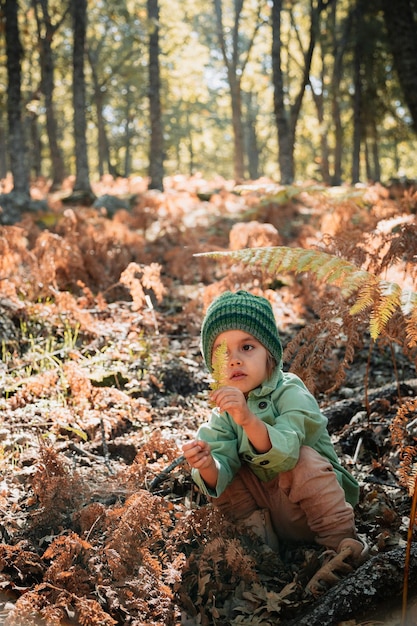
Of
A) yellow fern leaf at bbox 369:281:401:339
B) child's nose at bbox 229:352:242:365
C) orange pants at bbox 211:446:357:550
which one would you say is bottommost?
orange pants at bbox 211:446:357:550

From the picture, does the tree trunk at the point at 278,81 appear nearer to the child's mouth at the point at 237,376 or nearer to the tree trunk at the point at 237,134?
the tree trunk at the point at 237,134

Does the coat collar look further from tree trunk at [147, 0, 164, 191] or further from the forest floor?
tree trunk at [147, 0, 164, 191]

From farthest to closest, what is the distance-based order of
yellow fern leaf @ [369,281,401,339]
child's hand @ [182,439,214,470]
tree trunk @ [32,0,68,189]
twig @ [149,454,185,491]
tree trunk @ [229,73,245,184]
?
1. tree trunk @ [229,73,245,184]
2. tree trunk @ [32,0,68,189]
3. twig @ [149,454,185,491]
4. child's hand @ [182,439,214,470]
5. yellow fern leaf @ [369,281,401,339]

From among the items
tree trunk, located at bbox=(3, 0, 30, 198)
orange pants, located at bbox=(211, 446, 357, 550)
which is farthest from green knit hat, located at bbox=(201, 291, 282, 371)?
tree trunk, located at bbox=(3, 0, 30, 198)

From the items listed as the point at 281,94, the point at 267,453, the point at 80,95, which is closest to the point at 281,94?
the point at 281,94

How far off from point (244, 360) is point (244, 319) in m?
0.18

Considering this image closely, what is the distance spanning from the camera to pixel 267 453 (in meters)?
A: 2.49

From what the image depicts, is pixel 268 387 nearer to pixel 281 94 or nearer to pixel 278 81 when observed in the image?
pixel 281 94

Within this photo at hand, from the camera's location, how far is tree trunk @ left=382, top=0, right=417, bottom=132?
859 cm

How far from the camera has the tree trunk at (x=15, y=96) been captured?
12.1m

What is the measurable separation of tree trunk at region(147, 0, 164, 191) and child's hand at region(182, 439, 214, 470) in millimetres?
13756

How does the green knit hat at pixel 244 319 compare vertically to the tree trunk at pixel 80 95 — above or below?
below

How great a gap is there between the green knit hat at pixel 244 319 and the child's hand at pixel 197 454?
0.56 m

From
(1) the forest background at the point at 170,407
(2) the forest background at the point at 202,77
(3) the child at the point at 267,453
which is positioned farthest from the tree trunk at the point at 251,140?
(3) the child at the point at 267,453
